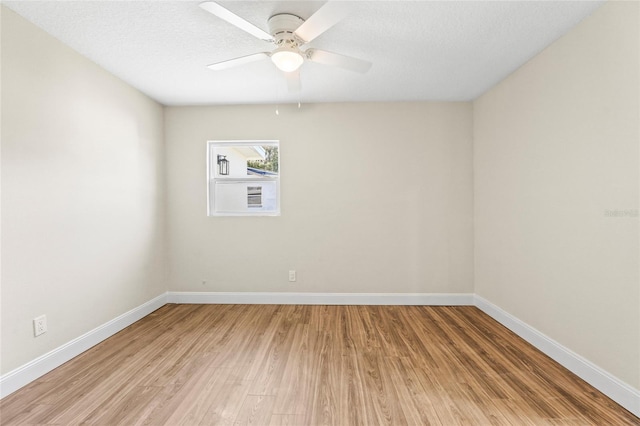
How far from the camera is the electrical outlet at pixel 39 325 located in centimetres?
205

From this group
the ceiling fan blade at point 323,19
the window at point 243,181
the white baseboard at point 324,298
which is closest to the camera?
the ceiling fan blade at point 323,19

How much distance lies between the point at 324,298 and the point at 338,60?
260 cm

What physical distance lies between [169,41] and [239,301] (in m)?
2.76

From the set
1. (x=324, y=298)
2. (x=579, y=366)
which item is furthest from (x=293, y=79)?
(x=579, y=366)

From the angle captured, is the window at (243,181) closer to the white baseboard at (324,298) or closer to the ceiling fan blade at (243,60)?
the white baseboard at (324,298)

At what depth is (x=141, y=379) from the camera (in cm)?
204

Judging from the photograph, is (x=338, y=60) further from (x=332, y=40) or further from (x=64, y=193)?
(x=64, y=193)

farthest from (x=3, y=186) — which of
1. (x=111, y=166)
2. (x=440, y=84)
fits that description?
(x=440, y=84)

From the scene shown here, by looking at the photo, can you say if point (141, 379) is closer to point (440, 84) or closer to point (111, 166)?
point (111, 166)

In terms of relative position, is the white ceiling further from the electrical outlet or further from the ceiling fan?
the electrical outlet

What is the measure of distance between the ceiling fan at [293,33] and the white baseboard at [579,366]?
8.21 feet

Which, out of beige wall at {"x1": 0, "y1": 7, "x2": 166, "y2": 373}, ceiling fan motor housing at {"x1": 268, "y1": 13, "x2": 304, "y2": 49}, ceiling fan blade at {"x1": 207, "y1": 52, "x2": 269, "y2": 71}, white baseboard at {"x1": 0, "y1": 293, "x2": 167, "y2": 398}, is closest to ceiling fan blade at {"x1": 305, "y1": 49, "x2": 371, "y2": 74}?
ceiling fan motor housing at {"x1": 268, "y1": 13, "x2": 304, "y2": 49}

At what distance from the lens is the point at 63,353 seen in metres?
2.26

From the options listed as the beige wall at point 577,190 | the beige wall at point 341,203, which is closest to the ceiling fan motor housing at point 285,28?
the beige wall at point 341,203
